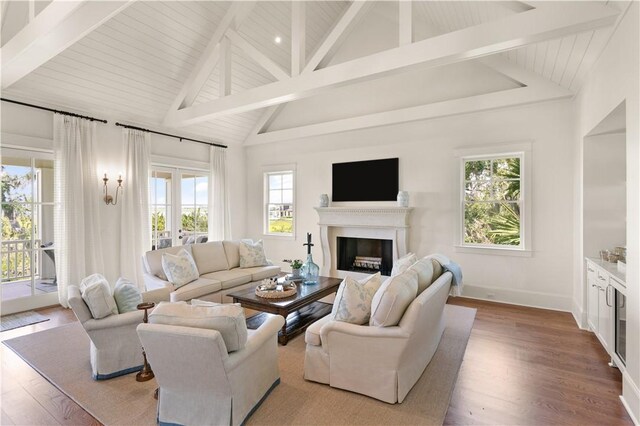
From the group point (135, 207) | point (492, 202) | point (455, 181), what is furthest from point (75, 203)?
point (492, 202)

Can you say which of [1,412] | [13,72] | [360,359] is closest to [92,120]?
[13,72]

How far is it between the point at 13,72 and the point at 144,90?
69.1 inches

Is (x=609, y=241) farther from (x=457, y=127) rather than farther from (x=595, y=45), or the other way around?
(x=457, y=127)

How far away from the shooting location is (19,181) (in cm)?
452

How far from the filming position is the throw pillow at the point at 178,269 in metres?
4.23

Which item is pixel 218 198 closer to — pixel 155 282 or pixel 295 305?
pixel 155 282

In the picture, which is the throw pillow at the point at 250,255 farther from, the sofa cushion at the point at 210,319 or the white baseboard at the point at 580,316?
the white baseboard at the point at 580,316

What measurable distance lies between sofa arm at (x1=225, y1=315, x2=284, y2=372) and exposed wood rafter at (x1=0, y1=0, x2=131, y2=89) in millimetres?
2843

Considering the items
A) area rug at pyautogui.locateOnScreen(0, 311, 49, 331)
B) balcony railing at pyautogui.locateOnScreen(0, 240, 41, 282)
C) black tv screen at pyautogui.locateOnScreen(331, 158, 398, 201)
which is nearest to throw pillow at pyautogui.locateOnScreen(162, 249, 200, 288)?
area rug at pyautogui.locateOnScreen(0, 311, 49, 331)

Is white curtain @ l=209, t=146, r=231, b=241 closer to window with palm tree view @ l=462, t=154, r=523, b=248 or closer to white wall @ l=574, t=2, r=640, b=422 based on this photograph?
window with palm tree view @ l=462, t=154, r=523, b=248

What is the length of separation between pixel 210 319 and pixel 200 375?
336 mm

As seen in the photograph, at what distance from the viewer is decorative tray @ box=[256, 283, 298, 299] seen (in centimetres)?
356

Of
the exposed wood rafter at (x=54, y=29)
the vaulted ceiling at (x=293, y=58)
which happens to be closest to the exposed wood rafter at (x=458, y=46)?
the vaulted ceiling at (x=293, y=58)

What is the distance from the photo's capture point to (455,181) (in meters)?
5.16
